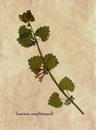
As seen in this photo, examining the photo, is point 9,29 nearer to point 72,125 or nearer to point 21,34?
point 21,34

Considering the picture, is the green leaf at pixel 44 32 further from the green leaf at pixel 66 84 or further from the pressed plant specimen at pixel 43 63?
the green leaf at pixel 66 84

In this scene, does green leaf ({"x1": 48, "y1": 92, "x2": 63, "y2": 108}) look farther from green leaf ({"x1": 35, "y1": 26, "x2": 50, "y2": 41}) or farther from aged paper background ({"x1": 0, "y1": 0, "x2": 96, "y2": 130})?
green leaf ({"x1": 35, "y1": 26, "x2": 50, "y2": 41})

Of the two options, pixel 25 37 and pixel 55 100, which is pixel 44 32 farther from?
pixel 55 100

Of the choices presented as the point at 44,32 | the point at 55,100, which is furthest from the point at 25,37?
the point at 55,100

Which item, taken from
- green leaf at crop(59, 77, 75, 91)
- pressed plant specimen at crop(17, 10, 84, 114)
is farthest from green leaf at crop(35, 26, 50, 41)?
green leaf at crop(59, 77, 75, 91)

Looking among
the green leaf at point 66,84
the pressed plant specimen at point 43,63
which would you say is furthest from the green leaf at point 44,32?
the green leaf at point 66,84

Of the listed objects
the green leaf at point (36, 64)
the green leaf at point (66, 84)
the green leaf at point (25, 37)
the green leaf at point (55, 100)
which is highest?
the green leaf at point (25, 37)

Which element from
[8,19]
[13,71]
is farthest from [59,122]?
[8,19]
